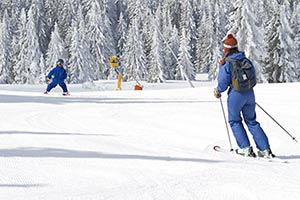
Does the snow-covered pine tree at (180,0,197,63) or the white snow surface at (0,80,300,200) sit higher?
the snow-covered pine tree at (180,0,197,63)

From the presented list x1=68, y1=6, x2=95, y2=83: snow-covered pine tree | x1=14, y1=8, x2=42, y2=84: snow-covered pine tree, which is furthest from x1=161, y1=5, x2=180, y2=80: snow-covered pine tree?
x1=14, y1=8, x2=42, y2=84: snow-covered pine tree

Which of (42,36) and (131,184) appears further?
(42,36)

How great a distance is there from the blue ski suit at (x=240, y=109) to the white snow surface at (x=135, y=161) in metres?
0.35

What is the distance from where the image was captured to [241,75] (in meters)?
5.73

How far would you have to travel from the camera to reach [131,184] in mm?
4234

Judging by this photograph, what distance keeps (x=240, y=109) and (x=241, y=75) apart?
50 centimetres

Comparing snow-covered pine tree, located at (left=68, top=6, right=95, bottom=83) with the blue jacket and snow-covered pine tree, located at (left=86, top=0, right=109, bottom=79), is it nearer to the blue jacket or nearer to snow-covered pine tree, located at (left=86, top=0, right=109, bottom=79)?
snow-covered pine tree, located at (left=86, top=0, right=109, bottom=79)

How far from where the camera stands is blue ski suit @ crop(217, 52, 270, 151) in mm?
5844

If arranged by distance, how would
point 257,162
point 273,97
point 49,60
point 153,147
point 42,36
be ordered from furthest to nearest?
point 42,36 < point 49,60 < point 273,97 < point 153,147 < point 257,162

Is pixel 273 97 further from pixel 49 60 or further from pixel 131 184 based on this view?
pixel 49 60

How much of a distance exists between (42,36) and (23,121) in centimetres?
7907

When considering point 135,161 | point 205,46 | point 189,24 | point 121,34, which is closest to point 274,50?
point 205,46

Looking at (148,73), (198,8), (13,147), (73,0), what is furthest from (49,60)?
(13,147)

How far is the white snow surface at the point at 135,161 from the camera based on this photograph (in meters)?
3.97
